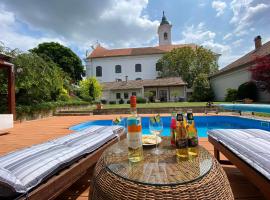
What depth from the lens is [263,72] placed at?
11.9 meters

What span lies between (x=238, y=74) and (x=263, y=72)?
506 cm

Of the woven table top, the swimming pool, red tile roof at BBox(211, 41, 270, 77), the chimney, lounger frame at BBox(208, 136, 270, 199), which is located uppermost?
the chimney

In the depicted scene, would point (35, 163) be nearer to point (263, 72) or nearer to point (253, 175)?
point (253, 175)

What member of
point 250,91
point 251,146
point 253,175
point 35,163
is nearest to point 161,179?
point 253,175

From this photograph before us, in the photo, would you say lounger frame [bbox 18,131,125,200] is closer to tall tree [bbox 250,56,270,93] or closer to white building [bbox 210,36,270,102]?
tall tree [bbox 250,56,270,93]

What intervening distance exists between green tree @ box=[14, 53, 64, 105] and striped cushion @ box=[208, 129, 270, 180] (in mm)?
10251

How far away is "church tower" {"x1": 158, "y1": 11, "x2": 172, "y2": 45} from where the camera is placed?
3888cm

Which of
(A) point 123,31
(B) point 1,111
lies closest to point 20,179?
(B) point 1,111

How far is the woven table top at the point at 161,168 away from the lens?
988 mm

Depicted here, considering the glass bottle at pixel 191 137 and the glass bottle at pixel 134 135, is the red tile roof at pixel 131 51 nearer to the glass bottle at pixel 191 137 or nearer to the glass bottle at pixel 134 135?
the glass bottle at pixel 191 137

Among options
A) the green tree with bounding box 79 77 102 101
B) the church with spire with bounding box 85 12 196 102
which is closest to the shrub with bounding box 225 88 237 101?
the green tree with bounding box 79 77 102 101

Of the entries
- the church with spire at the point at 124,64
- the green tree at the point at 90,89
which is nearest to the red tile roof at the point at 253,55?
the green tree at the point at 90,89

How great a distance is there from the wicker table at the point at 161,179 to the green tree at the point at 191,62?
87.5ft

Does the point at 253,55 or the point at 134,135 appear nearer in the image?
the point at 134,135
